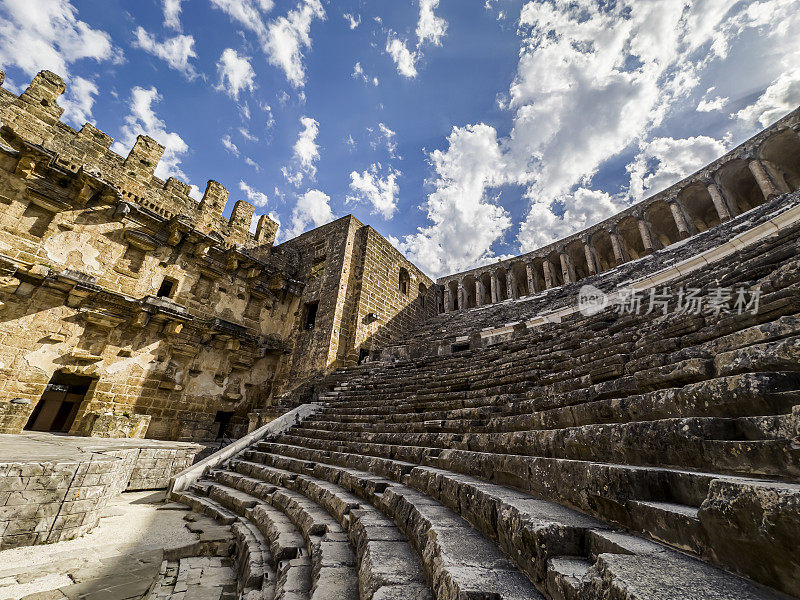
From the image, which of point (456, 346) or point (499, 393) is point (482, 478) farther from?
point (456, 346)

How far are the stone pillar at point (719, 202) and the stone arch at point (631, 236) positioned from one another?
3.13 meters

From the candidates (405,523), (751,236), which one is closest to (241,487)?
(405,523)

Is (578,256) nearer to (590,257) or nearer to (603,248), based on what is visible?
(603,248)

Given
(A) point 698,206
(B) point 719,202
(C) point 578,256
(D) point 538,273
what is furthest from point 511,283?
(B) point 719,202

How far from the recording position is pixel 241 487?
571cm

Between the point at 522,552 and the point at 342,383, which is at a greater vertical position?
the point at 342,383

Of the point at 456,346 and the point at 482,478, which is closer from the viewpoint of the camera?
the point at 482,478

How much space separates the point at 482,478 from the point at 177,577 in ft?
10.0

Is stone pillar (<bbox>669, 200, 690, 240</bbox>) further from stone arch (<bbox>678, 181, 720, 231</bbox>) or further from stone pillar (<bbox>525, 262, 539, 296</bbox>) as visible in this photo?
stone pillar (<bbox>525, 262, 539, 296</bbox>)

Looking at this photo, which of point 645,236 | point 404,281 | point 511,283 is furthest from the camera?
point 511,283

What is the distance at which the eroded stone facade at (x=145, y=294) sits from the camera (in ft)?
29.8

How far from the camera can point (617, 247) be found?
1731 centimetres

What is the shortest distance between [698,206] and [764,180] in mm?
3876

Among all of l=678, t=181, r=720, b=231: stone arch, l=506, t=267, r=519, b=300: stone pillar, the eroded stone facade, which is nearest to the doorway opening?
the eroded stone facade
